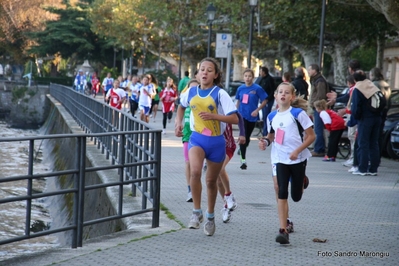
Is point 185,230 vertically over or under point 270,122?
under

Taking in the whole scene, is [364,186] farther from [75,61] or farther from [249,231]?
[75,61]

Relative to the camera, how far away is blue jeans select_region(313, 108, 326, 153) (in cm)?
1783

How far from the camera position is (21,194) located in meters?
7.46

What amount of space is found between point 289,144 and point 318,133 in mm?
10085

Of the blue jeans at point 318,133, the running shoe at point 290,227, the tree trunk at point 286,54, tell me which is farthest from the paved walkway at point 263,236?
the tree trunk at point 286,54

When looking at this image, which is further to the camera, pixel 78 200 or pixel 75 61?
pixel 75 61

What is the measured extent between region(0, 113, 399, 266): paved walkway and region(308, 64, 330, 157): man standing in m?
4.26

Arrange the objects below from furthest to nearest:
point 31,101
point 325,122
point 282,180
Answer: point 31,101
point 325,122
point 282,180

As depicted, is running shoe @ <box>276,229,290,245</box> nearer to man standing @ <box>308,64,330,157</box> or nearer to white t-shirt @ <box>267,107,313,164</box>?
white t-shirt @ <box>267,107,313,164</box>

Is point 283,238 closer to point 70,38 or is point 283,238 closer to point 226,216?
point 226,216

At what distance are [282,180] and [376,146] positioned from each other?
6.83 m

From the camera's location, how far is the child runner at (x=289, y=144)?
807cm

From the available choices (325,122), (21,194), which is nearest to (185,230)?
(21,194)

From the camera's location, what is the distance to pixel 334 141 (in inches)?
683
